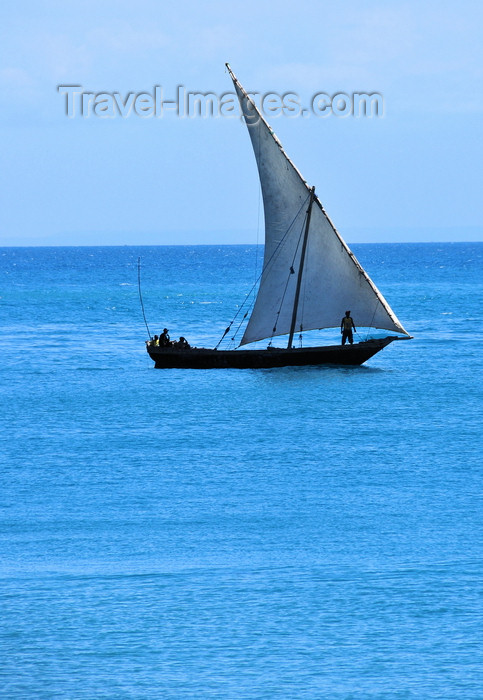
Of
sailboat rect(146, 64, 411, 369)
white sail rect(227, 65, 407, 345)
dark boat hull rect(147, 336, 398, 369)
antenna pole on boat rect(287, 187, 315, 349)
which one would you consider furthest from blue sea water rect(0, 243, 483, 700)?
white sail rect(227, 65, 407, 345)

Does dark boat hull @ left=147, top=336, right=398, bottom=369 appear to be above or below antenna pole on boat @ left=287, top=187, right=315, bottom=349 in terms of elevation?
below

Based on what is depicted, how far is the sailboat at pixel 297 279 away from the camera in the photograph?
183 feet

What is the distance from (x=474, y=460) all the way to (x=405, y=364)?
27672mm

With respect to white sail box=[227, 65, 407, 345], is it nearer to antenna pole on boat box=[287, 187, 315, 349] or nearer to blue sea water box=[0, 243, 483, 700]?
antenna pole on boat box=[287, 187, 315, 349]

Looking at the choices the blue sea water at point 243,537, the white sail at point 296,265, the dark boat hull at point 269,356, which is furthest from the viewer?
the dark boat hull at point 269,356

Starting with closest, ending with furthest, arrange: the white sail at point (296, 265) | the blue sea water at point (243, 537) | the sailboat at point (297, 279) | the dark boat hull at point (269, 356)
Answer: the blue sea water at point (243, 537)
the white sail at point (296, 265)
the sailboat at point (297, 279)
the dark boat hull at point (269, 356)

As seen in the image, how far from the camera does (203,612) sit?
26031mm

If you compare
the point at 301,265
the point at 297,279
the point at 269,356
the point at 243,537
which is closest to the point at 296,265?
the point at 301,265

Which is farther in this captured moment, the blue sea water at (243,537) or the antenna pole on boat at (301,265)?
the antenna pole on boat at (301,265)

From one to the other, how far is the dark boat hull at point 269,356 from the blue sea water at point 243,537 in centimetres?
75

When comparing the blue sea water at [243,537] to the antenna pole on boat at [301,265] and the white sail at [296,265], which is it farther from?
the white sail at [296,265]

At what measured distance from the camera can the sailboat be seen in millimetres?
55719

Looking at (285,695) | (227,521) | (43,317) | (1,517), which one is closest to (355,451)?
(227,521)

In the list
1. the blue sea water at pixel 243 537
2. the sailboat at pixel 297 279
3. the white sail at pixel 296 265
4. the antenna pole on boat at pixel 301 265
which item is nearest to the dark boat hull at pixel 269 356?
the sailboat at pixel 297 279
